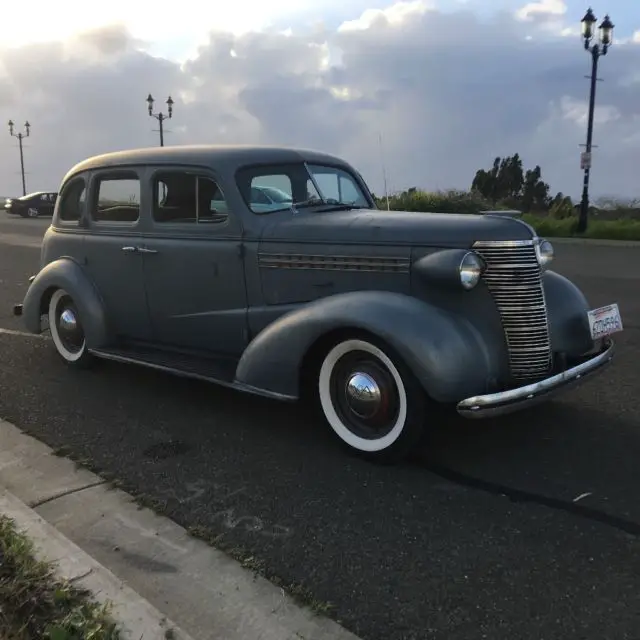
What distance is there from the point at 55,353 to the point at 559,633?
5.29 meters

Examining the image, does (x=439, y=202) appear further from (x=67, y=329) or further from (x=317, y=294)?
(x=317, y=294)

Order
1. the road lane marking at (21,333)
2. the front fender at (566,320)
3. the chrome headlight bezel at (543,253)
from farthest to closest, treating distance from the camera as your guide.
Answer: the road lane marking at (21,333)
the front fender at (566,320)
the chrome headlight bezel at (543,253)

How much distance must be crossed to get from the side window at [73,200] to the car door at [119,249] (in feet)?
0.52

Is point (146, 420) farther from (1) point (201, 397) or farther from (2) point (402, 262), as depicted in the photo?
(2) point (402, 262)

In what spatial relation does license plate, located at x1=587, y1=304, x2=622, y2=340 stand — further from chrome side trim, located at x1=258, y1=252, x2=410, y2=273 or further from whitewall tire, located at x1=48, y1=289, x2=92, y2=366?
whitewall tire, located at x1=48, y1=289, x2=92, y2=366

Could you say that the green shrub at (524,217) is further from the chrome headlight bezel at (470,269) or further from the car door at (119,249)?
the chrome headlight bezel at (470,269)

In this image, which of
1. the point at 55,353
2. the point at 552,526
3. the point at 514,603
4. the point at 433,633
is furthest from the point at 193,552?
the point at 55,353

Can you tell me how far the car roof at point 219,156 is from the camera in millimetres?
4941

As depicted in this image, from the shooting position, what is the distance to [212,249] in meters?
4.81

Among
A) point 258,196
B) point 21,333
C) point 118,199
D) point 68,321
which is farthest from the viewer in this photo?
point 21,333

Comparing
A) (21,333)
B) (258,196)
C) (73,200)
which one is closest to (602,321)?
(258,196)

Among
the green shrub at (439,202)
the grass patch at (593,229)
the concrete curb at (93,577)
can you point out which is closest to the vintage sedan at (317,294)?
the concrete curb at (93,577)

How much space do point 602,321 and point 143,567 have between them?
10.4ft

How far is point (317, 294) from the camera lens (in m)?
4.35
